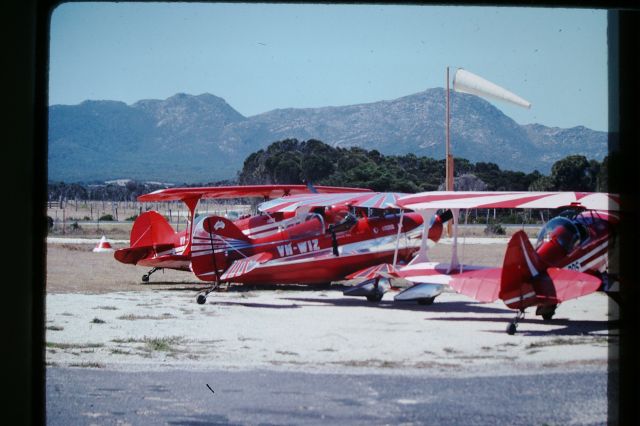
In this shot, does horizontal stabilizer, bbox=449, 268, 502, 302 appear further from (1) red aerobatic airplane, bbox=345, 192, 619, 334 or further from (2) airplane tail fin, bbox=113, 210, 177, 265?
(2) airplane tail fin, bbox=113, 210, 177, 265

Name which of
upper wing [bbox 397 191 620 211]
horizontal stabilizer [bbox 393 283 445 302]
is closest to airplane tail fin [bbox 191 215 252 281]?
horizontal stabilizer [bbox 393 283 445 302]

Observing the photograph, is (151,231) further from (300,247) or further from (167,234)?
(300,247)

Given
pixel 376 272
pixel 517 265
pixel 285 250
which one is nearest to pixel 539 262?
pixel 517 265

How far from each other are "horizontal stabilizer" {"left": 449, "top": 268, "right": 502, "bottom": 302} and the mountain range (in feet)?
168

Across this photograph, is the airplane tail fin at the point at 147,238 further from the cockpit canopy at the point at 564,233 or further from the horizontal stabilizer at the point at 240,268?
the cockpit canopy at the point at 564,233

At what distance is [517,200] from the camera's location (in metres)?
10.3

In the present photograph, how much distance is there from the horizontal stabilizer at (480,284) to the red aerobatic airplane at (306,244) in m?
3.14

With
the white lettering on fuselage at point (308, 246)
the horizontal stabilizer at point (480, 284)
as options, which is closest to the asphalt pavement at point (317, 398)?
the horizontal stabilizer at point (480, 284)

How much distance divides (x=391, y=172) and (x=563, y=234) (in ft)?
75.8

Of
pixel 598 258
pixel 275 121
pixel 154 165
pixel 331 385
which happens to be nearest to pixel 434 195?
pixel 598 258

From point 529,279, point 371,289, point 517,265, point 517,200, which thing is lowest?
point 371,289

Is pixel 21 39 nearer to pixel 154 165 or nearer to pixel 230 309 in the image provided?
pixel 230 309

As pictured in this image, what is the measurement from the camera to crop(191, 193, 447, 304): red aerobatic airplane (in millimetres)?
12883

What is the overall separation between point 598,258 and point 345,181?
916 inches
